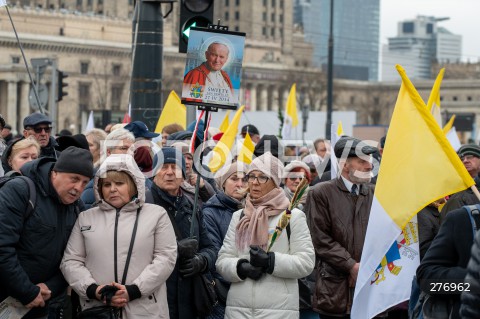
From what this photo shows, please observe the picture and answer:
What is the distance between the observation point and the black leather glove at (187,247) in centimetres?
679

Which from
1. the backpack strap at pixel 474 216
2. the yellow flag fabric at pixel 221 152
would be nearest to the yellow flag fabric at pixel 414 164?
the backpack strap at pixel 474 216

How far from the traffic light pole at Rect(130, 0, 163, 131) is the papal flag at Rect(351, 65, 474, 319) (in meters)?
5.69

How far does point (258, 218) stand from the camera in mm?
7031

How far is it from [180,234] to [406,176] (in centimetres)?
153

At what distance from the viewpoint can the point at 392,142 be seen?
6.40m

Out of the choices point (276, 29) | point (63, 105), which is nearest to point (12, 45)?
point (63, 105)

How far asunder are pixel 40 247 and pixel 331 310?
220cm

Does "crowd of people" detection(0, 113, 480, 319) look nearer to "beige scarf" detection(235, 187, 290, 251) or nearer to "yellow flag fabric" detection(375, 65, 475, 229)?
"beige scarf" detection(235, 187, 290, 251)

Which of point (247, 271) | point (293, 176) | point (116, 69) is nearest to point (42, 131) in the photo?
point (293, 176)

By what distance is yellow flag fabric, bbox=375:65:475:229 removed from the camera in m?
6.05

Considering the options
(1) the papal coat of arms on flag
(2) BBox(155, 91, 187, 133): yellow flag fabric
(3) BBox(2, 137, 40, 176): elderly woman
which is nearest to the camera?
(1) the papal coat of arms on flag

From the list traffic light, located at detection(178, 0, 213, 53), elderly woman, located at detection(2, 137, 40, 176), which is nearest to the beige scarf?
elderly woman, located at detection(2, 137, 40, 176)

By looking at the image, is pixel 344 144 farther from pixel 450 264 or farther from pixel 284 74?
pixel 284 74

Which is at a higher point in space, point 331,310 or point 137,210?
point 137,210
